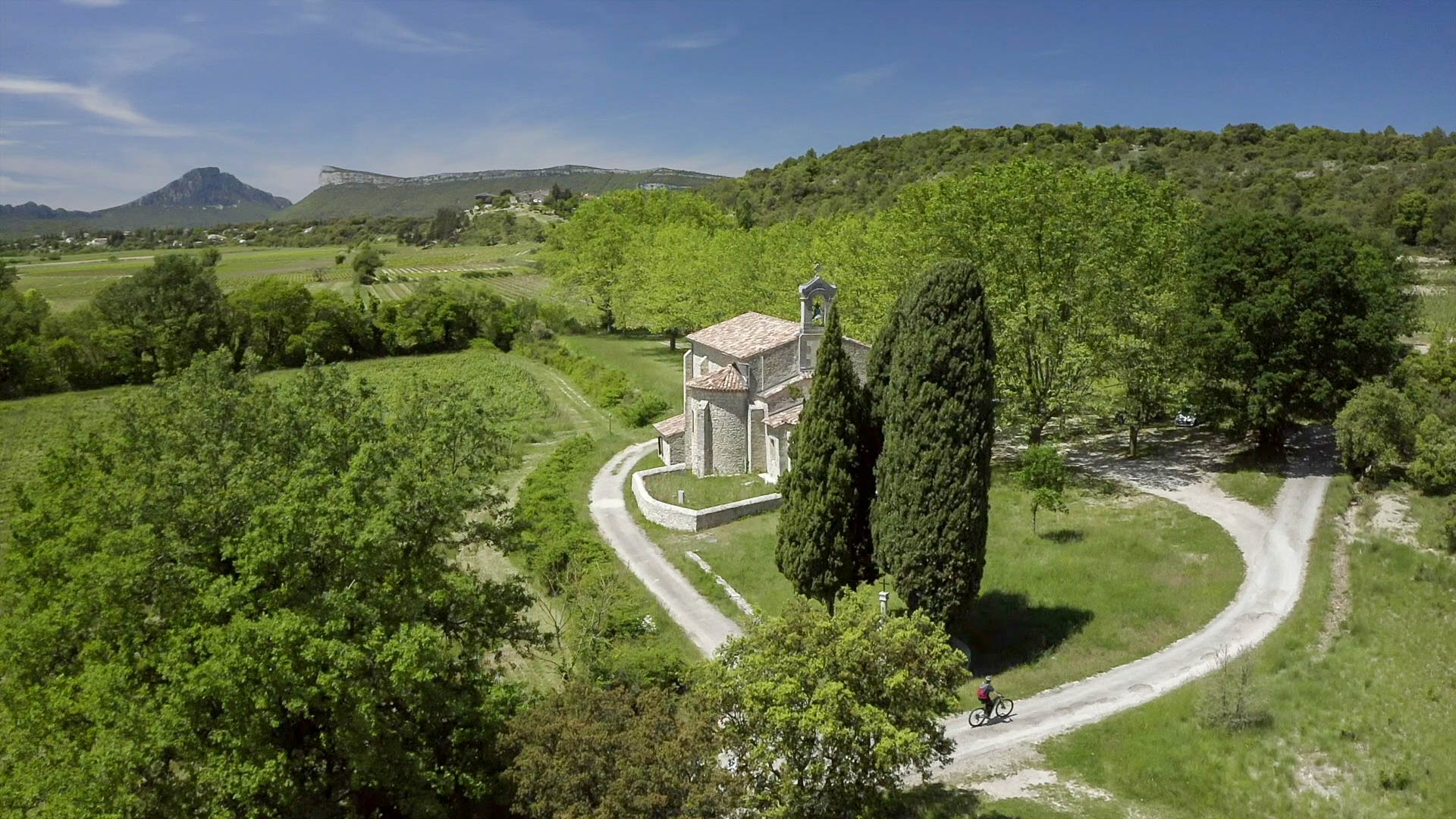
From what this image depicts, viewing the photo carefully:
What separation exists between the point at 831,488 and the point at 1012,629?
6358mm

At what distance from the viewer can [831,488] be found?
21.1 metres

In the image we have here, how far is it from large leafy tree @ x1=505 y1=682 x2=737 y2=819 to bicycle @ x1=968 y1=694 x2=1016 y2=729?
A: 7.44 meters

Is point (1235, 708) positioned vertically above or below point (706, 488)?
above

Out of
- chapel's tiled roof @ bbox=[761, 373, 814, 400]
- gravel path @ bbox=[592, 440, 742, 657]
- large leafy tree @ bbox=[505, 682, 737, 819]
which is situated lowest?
gravel path @ bbox=[592, 440, 742, 657]

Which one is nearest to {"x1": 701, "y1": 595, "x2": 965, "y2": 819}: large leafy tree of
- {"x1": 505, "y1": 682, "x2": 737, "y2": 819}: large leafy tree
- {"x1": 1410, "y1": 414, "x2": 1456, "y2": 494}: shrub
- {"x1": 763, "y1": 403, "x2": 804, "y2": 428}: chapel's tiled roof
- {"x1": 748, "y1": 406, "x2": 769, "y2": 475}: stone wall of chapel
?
{"x1": 505, "y1": 682, "x2": 737, "y2": 819}: large leafy tree

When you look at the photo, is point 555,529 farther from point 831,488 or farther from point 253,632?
point 253,632

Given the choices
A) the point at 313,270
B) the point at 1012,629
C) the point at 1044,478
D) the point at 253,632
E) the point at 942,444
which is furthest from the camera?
the point at 313,270

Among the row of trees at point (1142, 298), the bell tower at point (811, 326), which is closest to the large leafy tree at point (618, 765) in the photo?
the bell tower at point (811, 326)

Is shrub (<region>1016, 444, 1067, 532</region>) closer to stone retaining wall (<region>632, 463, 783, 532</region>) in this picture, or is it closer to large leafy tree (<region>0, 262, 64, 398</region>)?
stone retaining wall (<region>632, 463, 783, 532</region>)

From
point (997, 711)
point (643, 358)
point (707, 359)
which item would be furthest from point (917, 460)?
point (643, 358)

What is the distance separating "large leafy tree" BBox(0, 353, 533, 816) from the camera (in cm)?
1325

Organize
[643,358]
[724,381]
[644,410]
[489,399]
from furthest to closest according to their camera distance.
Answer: [643,358], [489,399], [644,410], [724,381]

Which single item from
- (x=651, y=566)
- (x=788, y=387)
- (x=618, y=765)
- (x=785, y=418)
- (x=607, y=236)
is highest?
(x=607, y=236)

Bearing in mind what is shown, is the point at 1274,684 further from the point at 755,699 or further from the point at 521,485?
the point at 521,485
